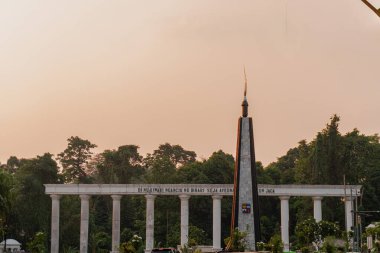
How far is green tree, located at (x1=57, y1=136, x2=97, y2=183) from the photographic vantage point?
513ft

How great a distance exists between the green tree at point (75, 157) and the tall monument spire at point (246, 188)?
66164 mm

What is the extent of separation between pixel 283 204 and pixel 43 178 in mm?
36548

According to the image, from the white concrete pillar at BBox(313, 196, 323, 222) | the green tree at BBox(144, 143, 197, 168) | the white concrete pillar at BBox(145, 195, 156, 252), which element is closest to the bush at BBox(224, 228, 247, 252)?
the white concrete pillar at BBox(313, 196, 323, 222)

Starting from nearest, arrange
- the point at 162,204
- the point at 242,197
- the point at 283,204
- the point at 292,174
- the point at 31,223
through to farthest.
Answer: the point at 242,197, the point at 283,204, the point at 31,223, the point at 162,204, the point at 292,174

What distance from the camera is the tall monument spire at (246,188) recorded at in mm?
92125

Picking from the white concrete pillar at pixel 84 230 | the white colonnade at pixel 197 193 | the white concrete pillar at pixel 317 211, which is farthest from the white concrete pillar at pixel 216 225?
the white concrete pillar at pixel 84 230

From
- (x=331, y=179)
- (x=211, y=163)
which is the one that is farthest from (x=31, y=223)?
(x=331, y=179)

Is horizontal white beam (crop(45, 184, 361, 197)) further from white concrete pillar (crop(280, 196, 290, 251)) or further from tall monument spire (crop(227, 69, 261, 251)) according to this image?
tall monument spire (crop(227, 69, 261, 251))

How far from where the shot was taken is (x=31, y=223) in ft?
405

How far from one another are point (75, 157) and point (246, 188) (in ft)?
225

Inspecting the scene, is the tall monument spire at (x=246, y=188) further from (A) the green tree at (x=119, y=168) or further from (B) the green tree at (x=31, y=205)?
(A) the green tree at (x=119, y=168)

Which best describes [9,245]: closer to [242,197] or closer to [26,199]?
[26,199]

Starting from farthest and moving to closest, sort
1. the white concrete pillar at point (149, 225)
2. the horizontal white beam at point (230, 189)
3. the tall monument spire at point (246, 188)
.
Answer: the horizontal white beam at point (230, 189), the white concrete pillar at point (149, 225), the tall monument spire at point (246, 188)

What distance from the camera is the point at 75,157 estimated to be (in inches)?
6191
